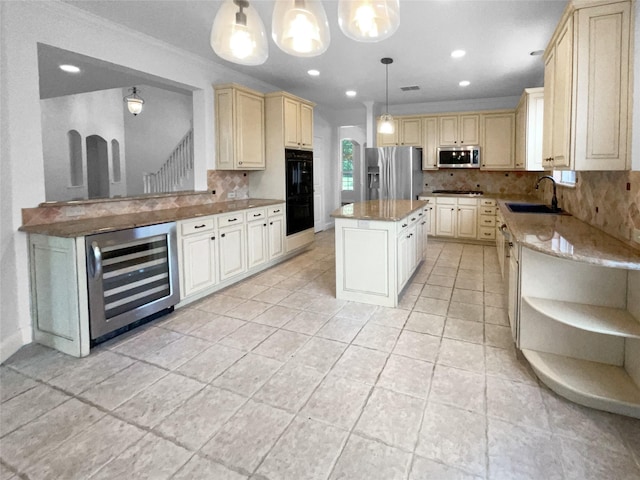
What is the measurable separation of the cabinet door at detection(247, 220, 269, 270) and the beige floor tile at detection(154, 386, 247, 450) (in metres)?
2.45

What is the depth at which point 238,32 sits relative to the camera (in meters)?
1.57

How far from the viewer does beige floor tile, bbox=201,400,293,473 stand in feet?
5.50

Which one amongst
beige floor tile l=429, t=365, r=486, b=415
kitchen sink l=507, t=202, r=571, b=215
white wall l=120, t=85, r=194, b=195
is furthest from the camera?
white wall l=120, t=85, r=194, b=195

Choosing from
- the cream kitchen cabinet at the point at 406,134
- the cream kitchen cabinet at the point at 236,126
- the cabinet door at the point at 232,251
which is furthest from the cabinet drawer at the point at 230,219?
the cream kitchen cabinet at the point at 406,134

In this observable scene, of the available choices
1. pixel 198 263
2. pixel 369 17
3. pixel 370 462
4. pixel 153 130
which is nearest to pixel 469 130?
pixel 198 263

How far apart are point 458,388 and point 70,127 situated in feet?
30.3

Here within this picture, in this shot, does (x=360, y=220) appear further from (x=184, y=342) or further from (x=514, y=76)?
(x=514, y=76)

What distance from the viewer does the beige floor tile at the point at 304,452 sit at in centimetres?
159

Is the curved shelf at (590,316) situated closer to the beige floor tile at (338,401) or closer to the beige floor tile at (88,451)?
the beige floor tile at (338,401)

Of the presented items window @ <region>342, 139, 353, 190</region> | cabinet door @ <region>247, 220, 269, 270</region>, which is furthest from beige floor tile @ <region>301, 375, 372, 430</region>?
window @ <region>342, 139, 353, 190</region>

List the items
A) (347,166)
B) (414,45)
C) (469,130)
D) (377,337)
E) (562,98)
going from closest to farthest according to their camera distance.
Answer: (562,98)
(377,337)
(414,45)
(469,130)
(347,166)

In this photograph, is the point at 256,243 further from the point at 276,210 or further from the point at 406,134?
the point at 406,134

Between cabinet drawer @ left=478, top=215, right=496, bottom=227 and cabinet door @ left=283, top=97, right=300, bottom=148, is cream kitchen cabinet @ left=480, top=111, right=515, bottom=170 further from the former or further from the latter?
cabinet door @ left=283, top=97, right=300, bottom=148

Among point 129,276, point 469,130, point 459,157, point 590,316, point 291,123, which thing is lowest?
point 590,316
